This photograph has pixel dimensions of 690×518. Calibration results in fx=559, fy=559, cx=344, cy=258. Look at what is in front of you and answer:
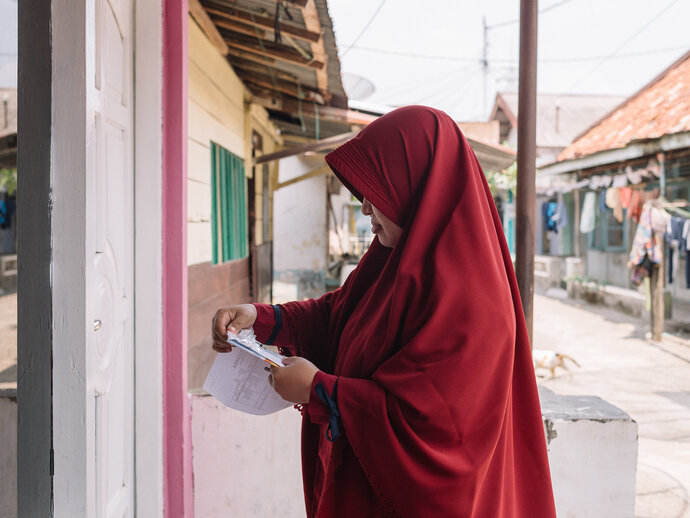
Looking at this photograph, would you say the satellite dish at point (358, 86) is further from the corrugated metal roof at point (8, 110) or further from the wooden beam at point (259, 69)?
the corrugated metal roof at point (8, 110)

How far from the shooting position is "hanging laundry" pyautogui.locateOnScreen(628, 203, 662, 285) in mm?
7883

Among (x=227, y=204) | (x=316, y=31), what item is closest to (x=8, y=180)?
(x=316, y=31)

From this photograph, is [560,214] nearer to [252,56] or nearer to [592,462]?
[252,56]

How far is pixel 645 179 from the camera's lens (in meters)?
8.07

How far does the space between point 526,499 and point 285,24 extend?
3153 mm

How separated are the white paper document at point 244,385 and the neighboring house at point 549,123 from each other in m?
16.5

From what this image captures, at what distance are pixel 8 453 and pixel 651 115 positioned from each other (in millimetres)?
9708

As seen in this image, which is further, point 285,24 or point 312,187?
point 312,187

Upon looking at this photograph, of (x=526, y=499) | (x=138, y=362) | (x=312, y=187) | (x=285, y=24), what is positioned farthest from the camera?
(x=312, y=187)

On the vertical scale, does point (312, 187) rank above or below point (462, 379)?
above

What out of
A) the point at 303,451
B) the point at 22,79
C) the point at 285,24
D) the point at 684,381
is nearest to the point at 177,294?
the point at 303,451

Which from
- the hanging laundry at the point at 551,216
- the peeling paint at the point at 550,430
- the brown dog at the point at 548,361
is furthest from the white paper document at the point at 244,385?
the hanging laundry at the point at 551,216

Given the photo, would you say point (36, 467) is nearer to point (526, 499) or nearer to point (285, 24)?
point (526, 499)

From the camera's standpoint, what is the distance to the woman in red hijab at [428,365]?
1.14 metres
